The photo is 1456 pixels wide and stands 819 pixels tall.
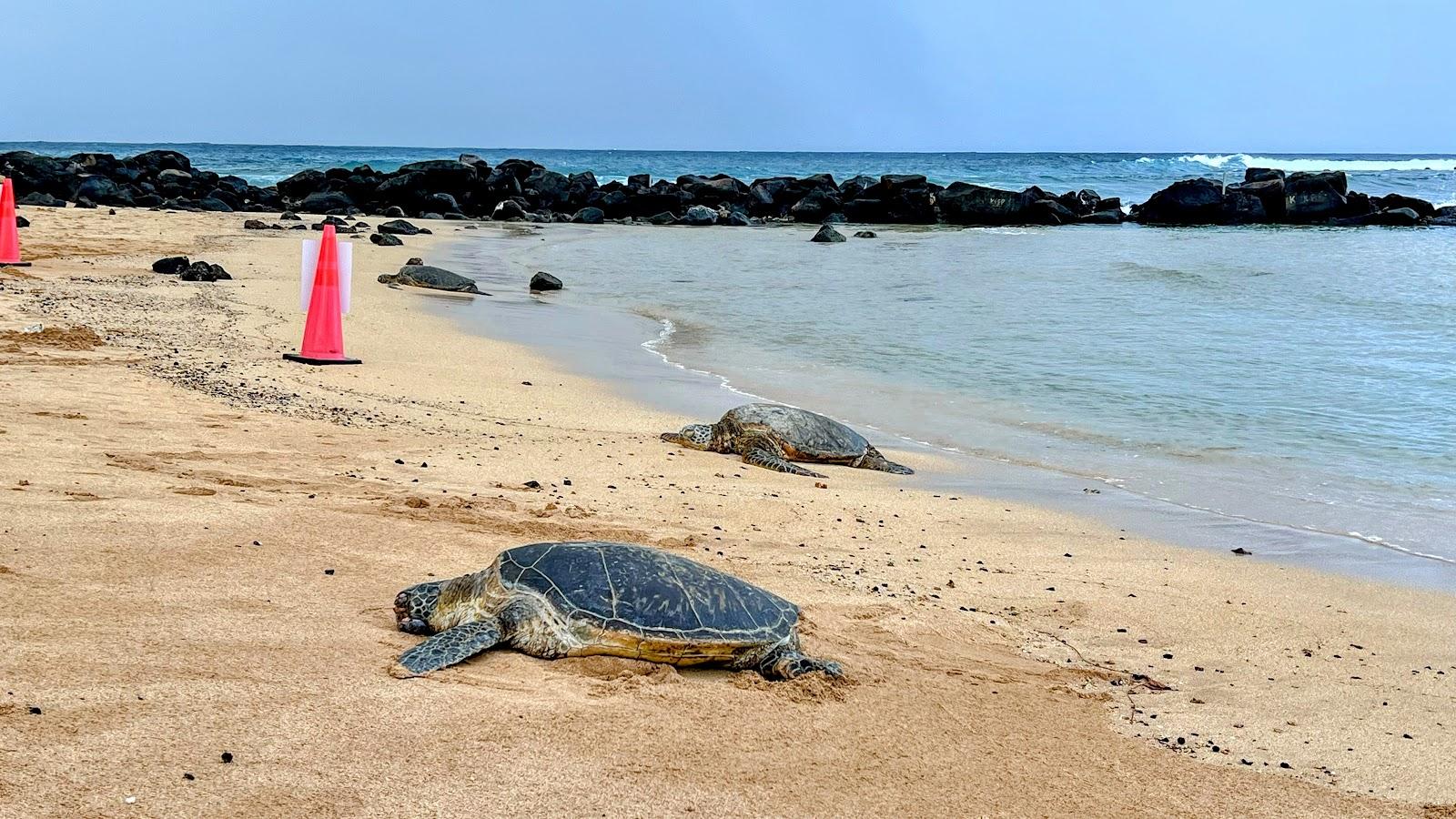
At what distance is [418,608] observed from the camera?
14.9ft

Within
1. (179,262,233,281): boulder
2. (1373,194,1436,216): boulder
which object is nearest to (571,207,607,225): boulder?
(179,262,233,281): boulder

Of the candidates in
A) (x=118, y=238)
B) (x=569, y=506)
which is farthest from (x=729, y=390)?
(x=118, y=238)

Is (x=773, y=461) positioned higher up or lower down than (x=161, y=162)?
lower down

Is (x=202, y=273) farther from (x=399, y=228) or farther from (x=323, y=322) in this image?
(x=399, y=228)

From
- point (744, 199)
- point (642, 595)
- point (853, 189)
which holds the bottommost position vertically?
point (642, 595)

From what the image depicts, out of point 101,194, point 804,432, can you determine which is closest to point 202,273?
point 804,432

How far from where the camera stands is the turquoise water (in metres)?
9.02

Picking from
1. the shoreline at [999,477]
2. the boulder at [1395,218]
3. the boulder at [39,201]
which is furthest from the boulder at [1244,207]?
the boulder at [39,201]

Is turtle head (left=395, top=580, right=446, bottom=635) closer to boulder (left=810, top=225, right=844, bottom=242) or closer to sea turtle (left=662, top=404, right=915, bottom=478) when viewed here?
sea turtle (left=662, top=404, right=915, bottom=478)

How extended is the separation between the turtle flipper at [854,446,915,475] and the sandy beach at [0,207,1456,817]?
0.18 metres

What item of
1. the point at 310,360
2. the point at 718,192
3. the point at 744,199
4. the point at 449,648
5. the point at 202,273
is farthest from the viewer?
the point at 744,199

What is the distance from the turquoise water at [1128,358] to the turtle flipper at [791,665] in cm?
450

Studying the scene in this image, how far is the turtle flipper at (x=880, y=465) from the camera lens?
8.75 metres

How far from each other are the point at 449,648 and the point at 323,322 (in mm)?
6974
